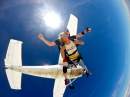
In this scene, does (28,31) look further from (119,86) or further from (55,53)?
(119,86)

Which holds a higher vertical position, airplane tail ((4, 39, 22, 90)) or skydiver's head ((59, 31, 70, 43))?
skydiver's head ((59, 31, 70, 43))

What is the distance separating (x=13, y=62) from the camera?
5832mm

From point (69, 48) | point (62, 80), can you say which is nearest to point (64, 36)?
point (69, 48)

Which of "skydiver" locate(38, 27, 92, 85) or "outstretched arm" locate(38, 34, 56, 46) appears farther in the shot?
"skydiver" locate(38, 27, 92, 85)

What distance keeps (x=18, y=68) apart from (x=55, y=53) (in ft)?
1.70

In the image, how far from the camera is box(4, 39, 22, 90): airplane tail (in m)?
5.74

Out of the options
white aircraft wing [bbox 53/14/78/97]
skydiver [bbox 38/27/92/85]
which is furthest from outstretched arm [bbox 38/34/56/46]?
white aircraft wing [bbox 53/14/78/97]

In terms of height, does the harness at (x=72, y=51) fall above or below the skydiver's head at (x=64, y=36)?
below

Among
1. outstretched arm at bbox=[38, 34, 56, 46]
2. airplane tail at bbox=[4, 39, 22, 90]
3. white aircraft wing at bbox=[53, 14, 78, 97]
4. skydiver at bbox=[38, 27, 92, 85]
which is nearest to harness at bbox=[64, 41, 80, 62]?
skydiver at bbox=[38, 27, 92, 85]

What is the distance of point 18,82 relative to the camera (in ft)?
19.0

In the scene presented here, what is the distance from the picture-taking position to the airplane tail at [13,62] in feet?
18.8

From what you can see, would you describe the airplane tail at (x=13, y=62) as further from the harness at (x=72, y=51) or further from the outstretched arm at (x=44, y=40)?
the harness at (x=72, y=51)

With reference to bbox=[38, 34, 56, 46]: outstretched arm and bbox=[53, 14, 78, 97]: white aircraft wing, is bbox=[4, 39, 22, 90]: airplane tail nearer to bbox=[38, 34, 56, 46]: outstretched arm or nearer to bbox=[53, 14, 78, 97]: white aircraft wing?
bbox=[38, 34, 56, 46]: outstretched arm

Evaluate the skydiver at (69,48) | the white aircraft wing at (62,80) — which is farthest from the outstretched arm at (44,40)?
the white aircraft wing at (62,80)
